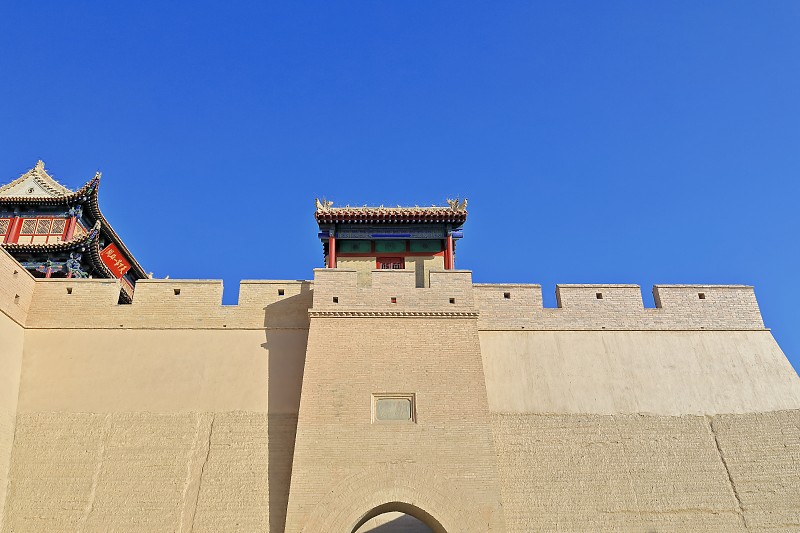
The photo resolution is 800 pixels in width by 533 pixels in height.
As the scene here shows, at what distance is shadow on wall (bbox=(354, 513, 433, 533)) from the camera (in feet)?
33.6

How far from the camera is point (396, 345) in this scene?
10.7 m

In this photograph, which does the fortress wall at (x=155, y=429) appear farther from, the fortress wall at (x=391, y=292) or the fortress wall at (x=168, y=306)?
the fortress wall at (x=391, y=292)

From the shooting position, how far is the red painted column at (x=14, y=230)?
20.6 meters

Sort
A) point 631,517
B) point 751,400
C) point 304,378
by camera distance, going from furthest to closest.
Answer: point 751,400 < point 304,378 < point 631,517

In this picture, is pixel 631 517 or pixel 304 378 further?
pixel 304 378

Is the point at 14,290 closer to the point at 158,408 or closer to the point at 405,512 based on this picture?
the point at 158,408

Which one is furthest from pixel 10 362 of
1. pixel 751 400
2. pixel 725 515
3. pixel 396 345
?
pixel 751 400

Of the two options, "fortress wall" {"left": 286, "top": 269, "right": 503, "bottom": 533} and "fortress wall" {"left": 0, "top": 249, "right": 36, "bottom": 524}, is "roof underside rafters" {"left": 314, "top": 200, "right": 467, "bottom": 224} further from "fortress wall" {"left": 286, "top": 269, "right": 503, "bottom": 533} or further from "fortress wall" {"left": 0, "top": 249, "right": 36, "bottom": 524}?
"fortress wall" {"left": 0, "top": 249, "right": 36, "bottom": 524}

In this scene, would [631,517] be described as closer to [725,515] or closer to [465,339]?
[725,515]

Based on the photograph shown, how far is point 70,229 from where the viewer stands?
68.2ft

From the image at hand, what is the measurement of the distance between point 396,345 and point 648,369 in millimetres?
4589

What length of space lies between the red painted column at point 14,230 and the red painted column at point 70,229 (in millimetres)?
1573

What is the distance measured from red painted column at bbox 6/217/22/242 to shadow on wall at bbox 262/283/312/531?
13526 mm

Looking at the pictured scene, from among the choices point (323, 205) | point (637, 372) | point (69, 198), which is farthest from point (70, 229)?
point (637, 372)
